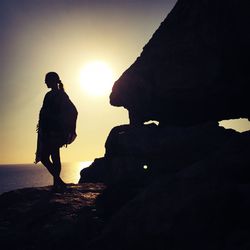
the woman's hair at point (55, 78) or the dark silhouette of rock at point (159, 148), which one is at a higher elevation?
the woman's hair at point (55, 78)

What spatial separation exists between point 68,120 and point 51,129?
581 millimetres

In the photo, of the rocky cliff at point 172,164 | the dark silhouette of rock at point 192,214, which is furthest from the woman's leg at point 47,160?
the dark silhouette of rock at point 192,214

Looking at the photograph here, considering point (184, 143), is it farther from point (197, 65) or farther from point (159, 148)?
point (197, 65)

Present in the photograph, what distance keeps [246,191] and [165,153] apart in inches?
369

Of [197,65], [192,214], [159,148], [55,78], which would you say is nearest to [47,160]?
[55,78]

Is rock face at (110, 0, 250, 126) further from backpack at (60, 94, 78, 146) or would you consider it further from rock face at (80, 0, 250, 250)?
backpack at (60, 94, 78, 146)

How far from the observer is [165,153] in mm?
15367

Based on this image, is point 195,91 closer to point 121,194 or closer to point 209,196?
point 121,194

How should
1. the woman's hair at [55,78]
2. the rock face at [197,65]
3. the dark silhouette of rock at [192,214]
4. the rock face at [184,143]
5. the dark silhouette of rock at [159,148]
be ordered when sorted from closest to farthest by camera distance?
1. the dark silhouette of rock at [192,214]
2. the rock face at [184,143]
3. the woman's hair at [55,78]
4. the rock face at [197,65]
5. the dark silhouette of rock at [159,148]

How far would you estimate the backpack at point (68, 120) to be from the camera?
11688mm

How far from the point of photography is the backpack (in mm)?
11688

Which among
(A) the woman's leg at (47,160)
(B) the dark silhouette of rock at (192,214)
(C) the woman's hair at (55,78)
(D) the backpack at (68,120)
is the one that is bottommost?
(B) the dark silhouette of rock at (192,214)

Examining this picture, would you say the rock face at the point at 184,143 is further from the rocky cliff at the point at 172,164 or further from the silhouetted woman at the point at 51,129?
the silhouetted woman at the point at 51,129

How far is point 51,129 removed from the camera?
11633 mm
